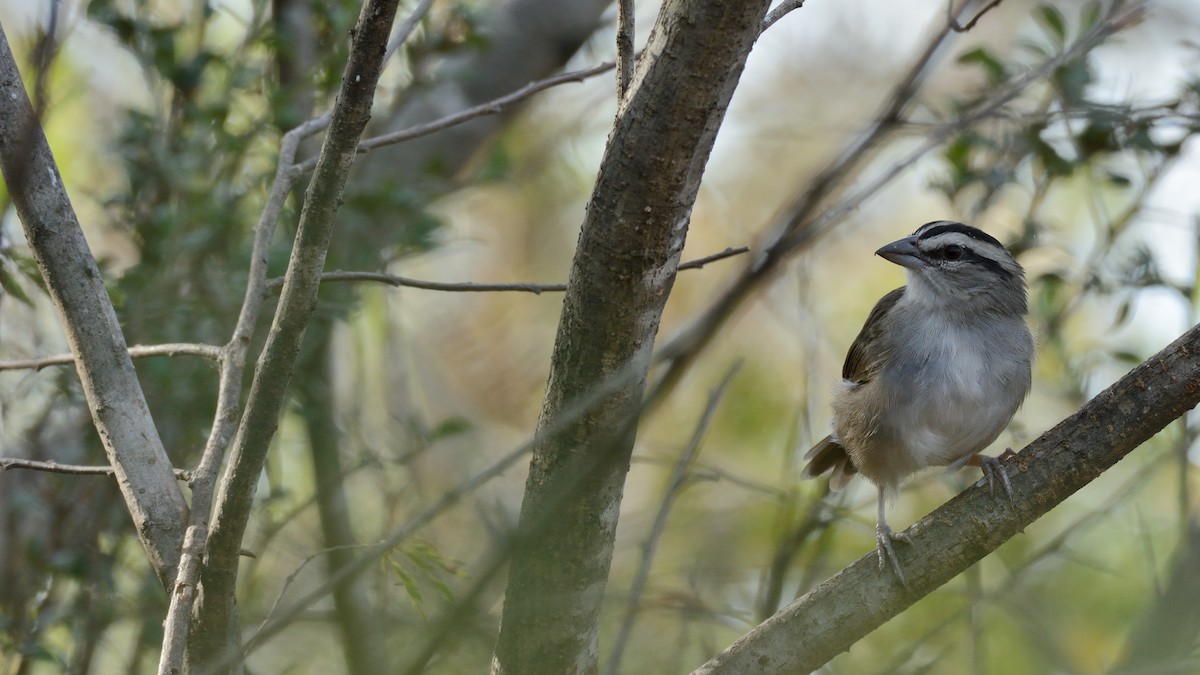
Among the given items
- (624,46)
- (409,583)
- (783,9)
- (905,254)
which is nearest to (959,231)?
(905,254)

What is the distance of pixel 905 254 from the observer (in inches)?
187

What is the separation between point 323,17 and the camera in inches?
194

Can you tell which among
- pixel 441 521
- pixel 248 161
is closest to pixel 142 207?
pixel 248 161

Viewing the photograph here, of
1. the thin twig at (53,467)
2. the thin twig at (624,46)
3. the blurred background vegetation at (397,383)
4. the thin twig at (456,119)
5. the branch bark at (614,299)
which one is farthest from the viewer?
the blurred background vegetation at (397,383)

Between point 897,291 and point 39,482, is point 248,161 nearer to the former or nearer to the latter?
point 39,482

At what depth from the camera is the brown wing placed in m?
4.50

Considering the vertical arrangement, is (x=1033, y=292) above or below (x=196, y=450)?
above

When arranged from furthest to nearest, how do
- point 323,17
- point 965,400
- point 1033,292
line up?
point 1033,292 < point 323,17 < point 965,400

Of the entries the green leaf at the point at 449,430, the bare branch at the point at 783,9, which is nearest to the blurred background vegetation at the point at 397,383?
the green leaf at the point at 449,430

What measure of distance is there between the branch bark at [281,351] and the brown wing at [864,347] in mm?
2699

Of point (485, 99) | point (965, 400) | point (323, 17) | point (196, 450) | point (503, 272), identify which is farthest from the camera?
point (503, 272)

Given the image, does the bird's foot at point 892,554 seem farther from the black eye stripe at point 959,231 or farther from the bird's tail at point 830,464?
the black eye stripe at point 959,231

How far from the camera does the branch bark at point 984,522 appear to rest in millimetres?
2629

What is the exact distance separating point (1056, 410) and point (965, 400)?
2978 mm
